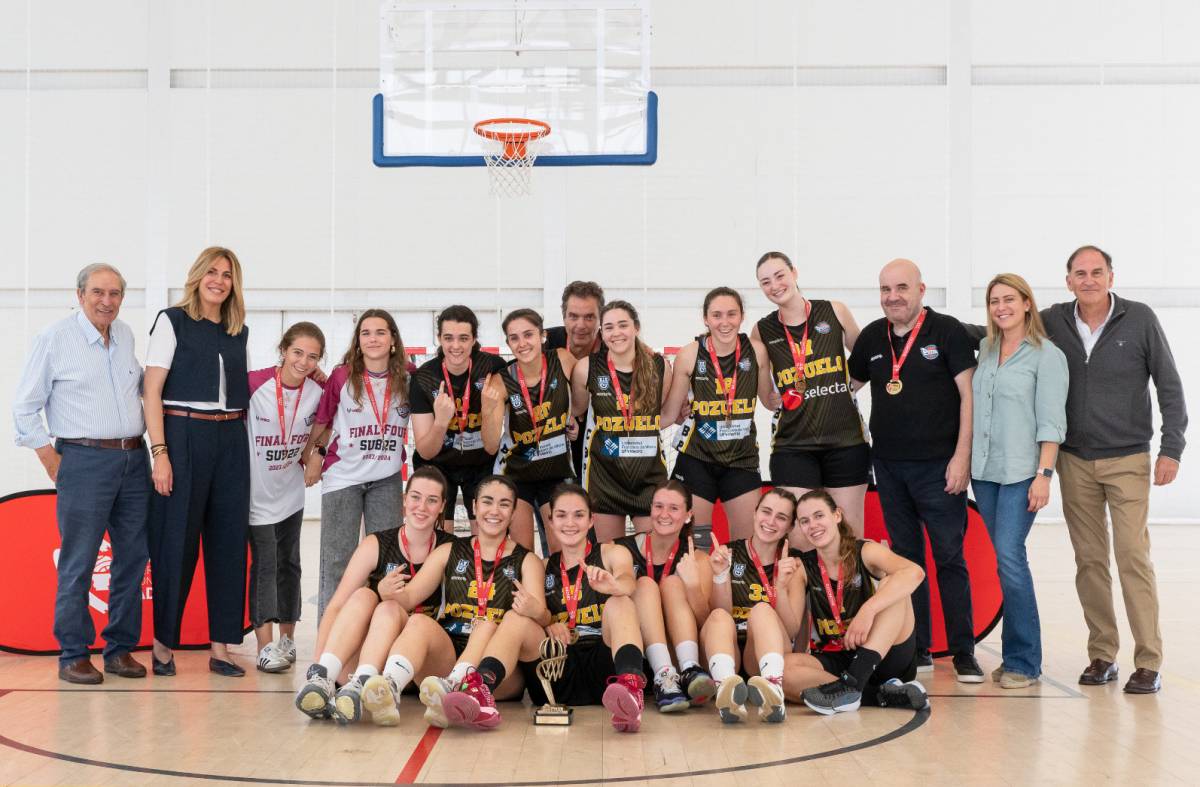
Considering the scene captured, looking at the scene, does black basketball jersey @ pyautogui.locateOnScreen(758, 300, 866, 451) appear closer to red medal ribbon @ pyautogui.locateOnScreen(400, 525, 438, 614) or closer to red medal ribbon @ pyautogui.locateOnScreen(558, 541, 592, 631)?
red medal ribbon @ pyautogui.locateOnScreen(558, 541, 592, 631)

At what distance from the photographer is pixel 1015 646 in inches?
179

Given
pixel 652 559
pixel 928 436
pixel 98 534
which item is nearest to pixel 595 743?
pixel 652 559

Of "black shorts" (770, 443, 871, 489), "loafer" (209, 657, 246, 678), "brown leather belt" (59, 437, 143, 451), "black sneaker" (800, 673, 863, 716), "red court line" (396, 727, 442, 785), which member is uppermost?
"brown leather belt" (59, 437, 143, 451)

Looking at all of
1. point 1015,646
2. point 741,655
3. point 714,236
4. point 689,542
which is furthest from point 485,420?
point 714,236

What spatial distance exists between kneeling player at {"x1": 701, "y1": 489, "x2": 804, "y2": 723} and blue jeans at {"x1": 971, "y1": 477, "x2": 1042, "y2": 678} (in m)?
0.95

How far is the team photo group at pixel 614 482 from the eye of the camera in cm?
411

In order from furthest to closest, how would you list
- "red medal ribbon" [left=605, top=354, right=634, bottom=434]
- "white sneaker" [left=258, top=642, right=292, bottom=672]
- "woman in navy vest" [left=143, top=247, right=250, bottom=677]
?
"white sneaker" [left=258, top=642, right=292, bottom=672], "red medal ribbon" [left=605, top=354, right=634, bottom=434], "woman in navy vest" [left=143, top=247, right=250, bottom=677]

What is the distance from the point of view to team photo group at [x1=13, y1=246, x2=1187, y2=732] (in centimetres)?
411

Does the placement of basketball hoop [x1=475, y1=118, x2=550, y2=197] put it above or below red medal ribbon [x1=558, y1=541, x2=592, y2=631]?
above

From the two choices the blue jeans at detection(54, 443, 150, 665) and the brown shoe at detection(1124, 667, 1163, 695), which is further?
the blue jeans at detection(54, 443, 150, 665)

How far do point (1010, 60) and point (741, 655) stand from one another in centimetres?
1013

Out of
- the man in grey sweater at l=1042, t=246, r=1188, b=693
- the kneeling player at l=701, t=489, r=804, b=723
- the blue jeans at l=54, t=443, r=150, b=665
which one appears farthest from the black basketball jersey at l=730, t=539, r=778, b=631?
the blue jeans at l=54, t=443, r=150, b=665

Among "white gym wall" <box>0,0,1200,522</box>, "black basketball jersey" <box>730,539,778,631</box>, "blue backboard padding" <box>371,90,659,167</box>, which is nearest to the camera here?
"black basketball jersey" <box>730,539,778,631</box>

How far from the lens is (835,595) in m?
4.21
